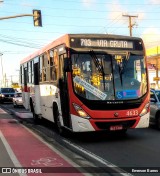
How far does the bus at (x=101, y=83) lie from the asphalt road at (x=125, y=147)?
0.50 m

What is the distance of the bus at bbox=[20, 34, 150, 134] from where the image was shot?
37.0 feet

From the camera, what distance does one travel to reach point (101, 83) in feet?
37.6

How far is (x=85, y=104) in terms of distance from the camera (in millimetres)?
11258

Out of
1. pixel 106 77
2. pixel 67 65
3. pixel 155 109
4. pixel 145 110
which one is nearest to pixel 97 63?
pixel 106 77

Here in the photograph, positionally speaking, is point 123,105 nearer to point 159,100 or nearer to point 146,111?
point 146,111

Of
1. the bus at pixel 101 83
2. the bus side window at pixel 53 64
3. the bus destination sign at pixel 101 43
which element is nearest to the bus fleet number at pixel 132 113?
the bus at pixel 101 83

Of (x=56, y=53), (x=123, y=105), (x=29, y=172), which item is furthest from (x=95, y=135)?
(x=29, y=172)

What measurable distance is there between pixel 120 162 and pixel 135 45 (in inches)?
184

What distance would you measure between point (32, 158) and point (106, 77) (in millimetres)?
3558

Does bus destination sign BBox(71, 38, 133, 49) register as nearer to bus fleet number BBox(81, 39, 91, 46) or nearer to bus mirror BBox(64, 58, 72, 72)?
bus fleet number BBox(81, 39, 91, 46)

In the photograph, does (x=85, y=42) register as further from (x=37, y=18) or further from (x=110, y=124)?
(x=37, y=18)

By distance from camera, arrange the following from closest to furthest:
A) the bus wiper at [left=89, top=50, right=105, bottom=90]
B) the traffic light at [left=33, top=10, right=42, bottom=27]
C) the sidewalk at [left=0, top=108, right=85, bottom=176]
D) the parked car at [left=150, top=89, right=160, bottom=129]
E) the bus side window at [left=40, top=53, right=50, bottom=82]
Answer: the sidewalk at [left=0, top=108, right=85, bottom=176] → the bus wiper at [left=89, top=50, right=105, bottom=90] → the bus side window at [left=40, top=53, right=50, bottom=82] → the parked car at [left=150, top=89, right=160, bottom=129] → the traffic light at [left=33, top=10, right=42, bottom=27]

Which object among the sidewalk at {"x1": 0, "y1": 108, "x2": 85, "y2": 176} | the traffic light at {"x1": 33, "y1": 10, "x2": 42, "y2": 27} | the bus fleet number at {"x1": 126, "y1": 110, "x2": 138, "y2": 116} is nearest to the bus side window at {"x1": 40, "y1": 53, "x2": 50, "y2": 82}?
the sidewalk at {"x1": 0, "y1": 108, "x2": 85, "y2": 176}

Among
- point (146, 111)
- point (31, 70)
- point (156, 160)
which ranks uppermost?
point (31, 70)
